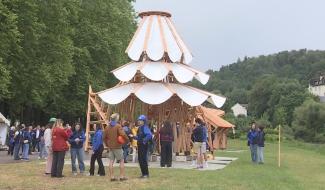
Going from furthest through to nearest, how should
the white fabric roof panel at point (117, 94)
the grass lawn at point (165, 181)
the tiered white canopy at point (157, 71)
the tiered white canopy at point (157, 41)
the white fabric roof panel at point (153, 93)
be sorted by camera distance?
the tiered white canopy at point (157, 41) → the white fabric roof panel at point (117, 94) → the tiered white canopy at point (157, 71) → the white fabric roof panel at point (153, 93) → the grass lawn at point (165, 181)

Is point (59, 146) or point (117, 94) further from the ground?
point (117, 94)

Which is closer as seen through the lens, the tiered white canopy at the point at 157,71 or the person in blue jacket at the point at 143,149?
the person in blue jacket at the point at 143,149

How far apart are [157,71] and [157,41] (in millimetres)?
1776

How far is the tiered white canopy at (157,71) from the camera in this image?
24.8 metres

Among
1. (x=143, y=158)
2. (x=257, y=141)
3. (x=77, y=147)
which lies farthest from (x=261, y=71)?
(x=143, y=158)

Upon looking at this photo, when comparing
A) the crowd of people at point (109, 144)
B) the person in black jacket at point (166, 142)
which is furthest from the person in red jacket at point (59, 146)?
the person in black jacket at point (166, 142)

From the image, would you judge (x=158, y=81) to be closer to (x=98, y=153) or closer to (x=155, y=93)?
(x=155, y=93)

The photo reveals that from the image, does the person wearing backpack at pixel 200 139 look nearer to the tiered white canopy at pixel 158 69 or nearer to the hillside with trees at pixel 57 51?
the tiered white canopy at pixel 158 69

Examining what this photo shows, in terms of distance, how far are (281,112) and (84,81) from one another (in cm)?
6672

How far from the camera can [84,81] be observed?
45.0 m

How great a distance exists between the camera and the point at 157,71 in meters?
24.9

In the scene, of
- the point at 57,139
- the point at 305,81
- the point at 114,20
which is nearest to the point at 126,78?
the point at 57,139

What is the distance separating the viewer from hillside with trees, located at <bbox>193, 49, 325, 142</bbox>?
276 feet

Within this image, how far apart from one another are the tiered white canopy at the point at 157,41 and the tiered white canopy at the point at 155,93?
1281 mm
